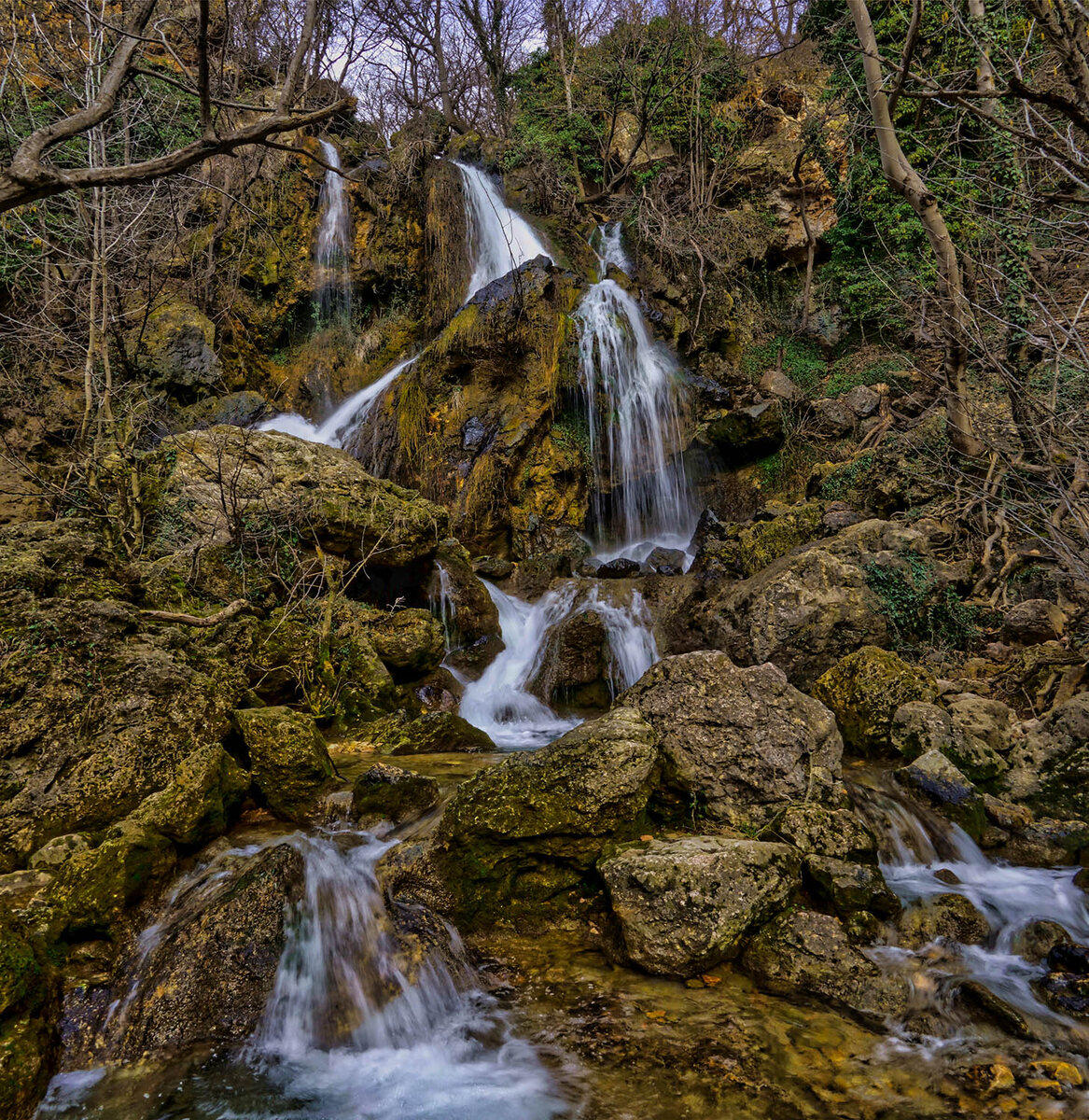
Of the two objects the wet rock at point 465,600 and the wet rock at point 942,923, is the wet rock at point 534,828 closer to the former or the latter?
the wet rock at point 942,923

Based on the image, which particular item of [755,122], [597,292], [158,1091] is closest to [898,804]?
[158,1091]

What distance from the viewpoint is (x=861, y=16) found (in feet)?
26.8

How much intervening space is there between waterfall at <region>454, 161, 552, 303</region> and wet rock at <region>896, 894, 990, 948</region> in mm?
13323

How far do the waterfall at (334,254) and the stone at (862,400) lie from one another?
1094 cm

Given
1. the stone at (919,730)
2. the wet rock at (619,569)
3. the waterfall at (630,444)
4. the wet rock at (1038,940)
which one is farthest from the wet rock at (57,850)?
the waterfall at (630,444)

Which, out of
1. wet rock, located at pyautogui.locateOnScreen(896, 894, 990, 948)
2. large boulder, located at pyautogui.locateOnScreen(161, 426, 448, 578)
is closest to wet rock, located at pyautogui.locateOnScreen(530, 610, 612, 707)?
large boulder, located at pyautogui.locateOnScreen(161, 426, 448, 578)

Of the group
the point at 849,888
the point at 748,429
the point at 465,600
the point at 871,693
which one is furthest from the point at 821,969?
the point at 748,429

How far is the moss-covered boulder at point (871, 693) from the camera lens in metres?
5.42

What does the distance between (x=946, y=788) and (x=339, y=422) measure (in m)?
11.3

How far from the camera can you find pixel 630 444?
39.1ft

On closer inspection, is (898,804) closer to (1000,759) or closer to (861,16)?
(1000,759)

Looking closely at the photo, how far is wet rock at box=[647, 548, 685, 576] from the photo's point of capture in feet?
31.9

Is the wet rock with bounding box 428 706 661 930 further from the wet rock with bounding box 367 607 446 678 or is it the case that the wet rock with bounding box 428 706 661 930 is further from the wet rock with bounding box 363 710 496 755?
the wet rock with bounding box 367 607 446 678

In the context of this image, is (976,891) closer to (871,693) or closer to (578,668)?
(871,693)
